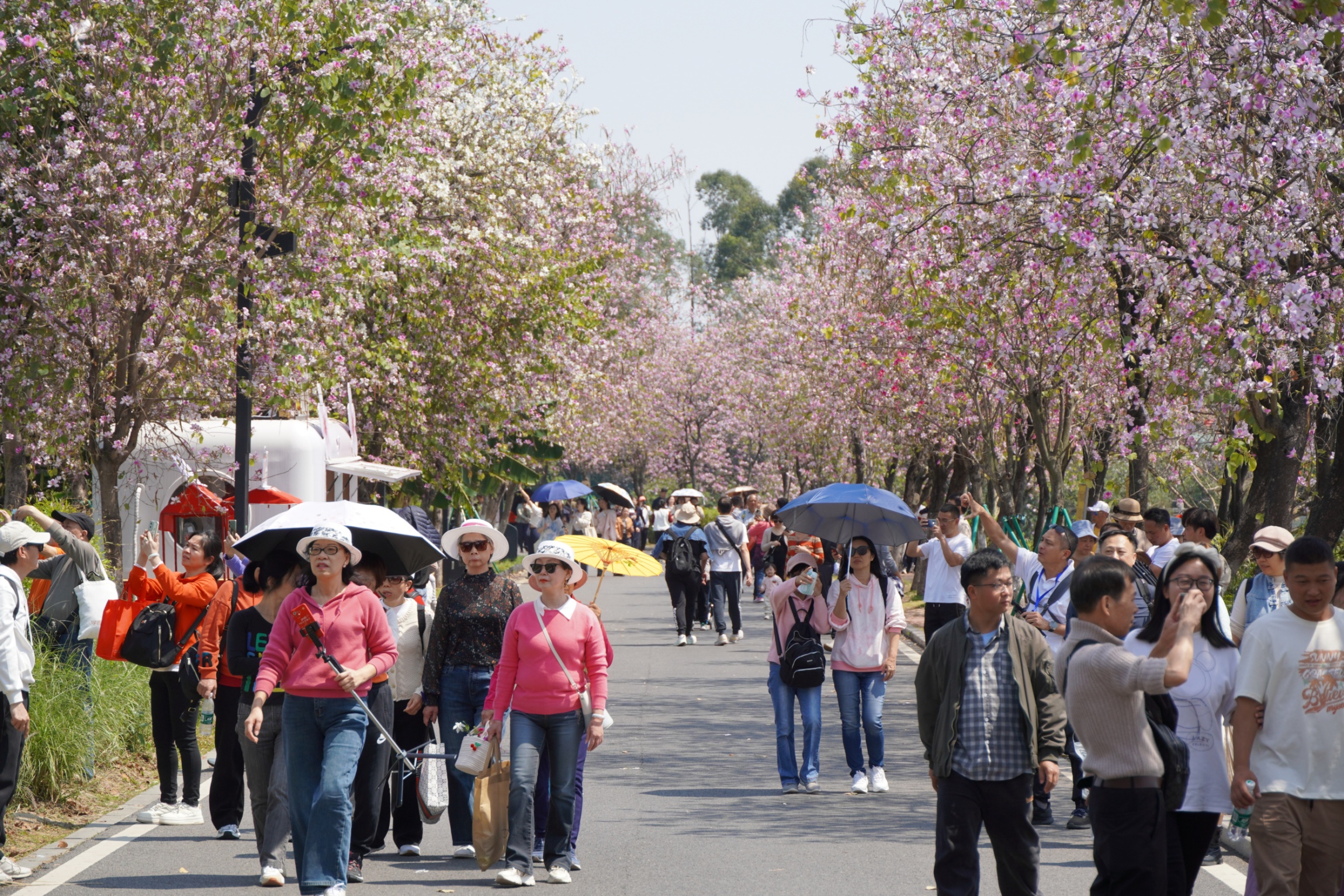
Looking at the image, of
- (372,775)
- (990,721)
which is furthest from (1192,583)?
(372,775)

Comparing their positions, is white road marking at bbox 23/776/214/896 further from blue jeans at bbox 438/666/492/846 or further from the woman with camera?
blue jeans at bbox 438/666/492/846

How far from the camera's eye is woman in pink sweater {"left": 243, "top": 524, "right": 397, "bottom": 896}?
693cm

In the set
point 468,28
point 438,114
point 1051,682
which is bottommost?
point 1051,682

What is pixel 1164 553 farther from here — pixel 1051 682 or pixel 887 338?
pixel 887 338

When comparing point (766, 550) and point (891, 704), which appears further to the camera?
point (766, 550)

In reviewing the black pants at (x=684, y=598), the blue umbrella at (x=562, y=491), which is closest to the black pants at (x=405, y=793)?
the black pants at (x=684, y=598)

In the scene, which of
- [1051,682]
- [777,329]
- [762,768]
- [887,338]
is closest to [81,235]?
[762,768]

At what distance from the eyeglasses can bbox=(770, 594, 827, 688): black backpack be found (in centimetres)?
438

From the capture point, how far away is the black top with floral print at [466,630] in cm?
837

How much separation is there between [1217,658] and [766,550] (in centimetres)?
1746

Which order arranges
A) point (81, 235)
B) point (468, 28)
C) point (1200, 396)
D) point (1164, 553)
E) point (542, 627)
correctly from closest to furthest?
point (542, 627) < point (1164, 553) < point (1200, 396) < point (81, 235) < point (468, 28)

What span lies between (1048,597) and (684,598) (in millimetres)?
12098

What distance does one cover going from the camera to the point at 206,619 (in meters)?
8.69

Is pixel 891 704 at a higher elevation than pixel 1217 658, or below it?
below
